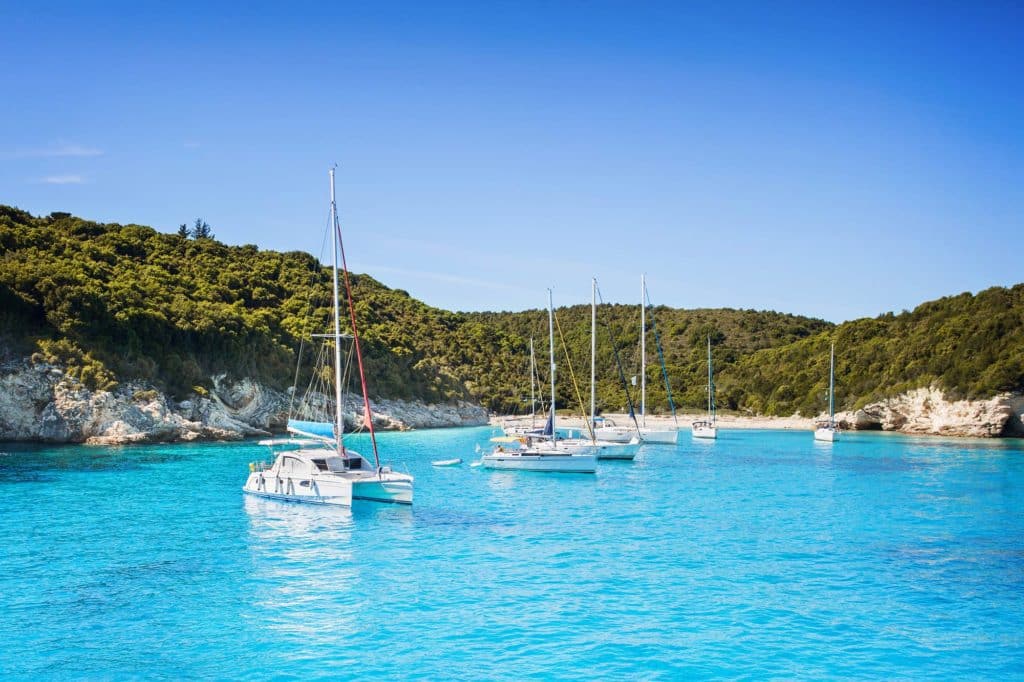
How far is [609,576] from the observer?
17.3 metres

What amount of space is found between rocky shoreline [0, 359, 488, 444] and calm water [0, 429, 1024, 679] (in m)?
16.9

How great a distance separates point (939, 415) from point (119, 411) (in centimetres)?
6913

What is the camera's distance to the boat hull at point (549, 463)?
123 ft

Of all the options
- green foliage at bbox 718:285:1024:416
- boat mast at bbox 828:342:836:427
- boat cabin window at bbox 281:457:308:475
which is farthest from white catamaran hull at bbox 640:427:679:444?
boat cabin window at bbox 281:457:308:475

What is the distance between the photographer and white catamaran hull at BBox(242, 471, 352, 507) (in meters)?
25.3

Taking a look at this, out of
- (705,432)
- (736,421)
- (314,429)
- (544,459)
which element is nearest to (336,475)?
(314,429)

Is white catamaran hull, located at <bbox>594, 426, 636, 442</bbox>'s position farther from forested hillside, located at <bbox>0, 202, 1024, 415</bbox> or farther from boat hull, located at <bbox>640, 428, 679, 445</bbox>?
forested hillside, located at <bbox>0, 202, 1024, 415</bbox>

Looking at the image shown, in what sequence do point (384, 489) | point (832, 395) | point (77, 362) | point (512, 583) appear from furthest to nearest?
point (832, 395) < point (77, 362) < point (384, 489) < point (512, 583)

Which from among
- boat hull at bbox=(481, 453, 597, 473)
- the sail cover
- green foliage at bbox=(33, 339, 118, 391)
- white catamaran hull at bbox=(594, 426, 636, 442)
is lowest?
boat hull at bbox=(481, 453, 597, 473)

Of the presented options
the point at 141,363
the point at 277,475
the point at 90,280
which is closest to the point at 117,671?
the point at 277,475

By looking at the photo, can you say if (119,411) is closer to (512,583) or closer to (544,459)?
(544,459)

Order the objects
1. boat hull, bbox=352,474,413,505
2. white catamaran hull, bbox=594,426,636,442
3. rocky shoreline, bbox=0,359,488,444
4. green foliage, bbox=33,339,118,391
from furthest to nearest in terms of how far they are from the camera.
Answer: white catamaran hull, bbox=594,426,636,442 < green foliage, bbox=33,339,118,391 < rocky shoreline, bbox=0,359,488,444 < boat hull, bbox=352,474,413,505

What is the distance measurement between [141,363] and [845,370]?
245 feet

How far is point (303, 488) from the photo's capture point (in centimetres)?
2623
